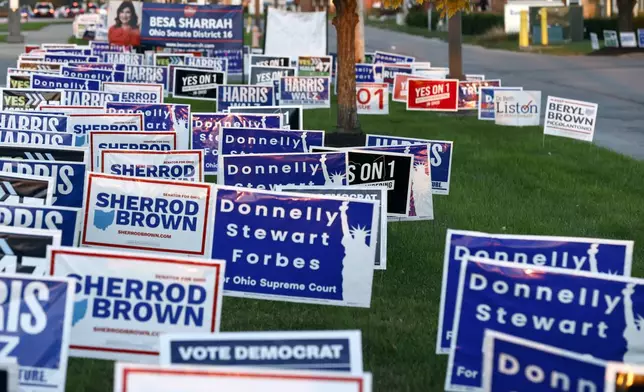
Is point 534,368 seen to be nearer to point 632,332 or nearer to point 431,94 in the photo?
point 632,332

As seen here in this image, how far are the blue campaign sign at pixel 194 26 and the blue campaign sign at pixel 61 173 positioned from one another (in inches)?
998

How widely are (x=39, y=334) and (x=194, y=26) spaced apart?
1177 inches

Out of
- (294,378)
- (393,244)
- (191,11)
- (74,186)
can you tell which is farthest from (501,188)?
(191,11)

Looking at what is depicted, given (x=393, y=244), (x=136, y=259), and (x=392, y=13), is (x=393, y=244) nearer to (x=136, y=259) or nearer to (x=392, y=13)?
(x=136, y=259)

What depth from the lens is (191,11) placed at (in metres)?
36.0

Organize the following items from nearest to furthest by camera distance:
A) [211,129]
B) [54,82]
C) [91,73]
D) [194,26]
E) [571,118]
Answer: [211,129] → [54,82] → [571,118] → [91,73] → [194,26]

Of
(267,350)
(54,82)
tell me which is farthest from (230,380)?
(54,82)

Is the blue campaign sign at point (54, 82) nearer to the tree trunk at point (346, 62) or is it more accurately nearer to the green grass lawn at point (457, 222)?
the tree trunk at point (346, 62)

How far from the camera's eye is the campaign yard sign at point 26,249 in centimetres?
762

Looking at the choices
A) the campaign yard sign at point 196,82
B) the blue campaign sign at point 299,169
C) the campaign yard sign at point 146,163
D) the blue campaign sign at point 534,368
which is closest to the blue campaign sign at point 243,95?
the campaign yard sign at point 196,82

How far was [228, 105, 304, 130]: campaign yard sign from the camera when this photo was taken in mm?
16672

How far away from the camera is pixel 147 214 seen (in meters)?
10.1

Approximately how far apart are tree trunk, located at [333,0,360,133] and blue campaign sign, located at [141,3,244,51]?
14.3 meters

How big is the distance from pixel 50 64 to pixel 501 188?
37.8ft
